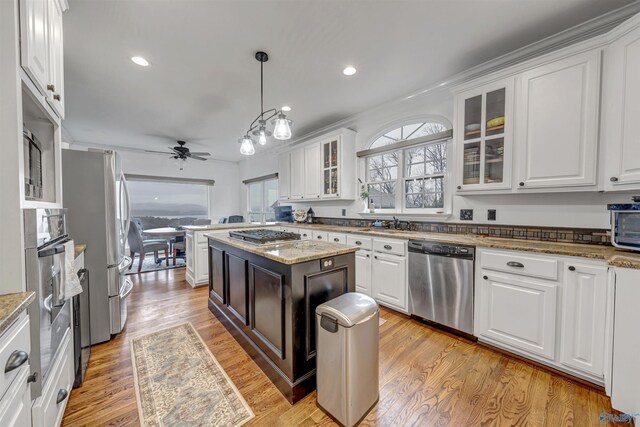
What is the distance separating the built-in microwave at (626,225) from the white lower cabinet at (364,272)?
1.95 meters

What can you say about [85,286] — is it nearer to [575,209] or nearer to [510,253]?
[510,253]

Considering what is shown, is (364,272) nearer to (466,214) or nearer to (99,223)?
(466,214)

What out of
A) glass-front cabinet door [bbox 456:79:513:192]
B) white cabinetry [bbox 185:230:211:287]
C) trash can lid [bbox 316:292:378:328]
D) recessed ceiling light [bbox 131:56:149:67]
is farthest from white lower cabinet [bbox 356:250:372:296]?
recessed ceiling light [bbox 131:56:149:67]

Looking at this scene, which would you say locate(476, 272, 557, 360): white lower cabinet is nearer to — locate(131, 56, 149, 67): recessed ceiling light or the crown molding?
the crown molding

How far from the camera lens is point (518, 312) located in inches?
75.8

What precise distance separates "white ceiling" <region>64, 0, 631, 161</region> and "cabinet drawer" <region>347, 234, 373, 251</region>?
182 centimetres

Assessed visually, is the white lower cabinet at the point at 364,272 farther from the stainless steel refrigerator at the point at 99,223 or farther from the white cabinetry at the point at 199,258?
the stainless steel refrigerator at the point at 99,223

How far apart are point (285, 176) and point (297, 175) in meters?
0.42

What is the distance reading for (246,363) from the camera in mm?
1964

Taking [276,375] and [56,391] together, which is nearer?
[56,391]

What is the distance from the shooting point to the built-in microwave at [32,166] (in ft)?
3.50

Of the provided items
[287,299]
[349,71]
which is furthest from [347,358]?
[349,71]

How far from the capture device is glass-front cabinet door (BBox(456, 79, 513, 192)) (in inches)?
86.7

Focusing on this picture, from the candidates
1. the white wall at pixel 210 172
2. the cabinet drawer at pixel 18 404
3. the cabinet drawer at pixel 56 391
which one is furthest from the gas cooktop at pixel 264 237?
the white wall at pixel 210 172
